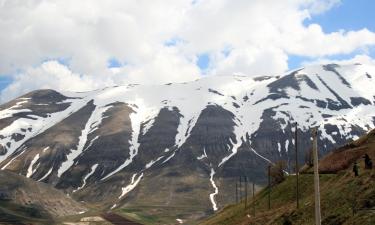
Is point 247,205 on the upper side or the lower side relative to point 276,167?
lower

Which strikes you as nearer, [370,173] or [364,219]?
[364,219]

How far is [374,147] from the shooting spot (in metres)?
95.8

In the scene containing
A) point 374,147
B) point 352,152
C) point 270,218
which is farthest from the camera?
point 352,152

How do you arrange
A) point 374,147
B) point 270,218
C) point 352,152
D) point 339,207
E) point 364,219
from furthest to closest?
point 352,152 → point 374,147 → point 270,218 → point 339,207 → point 364,219

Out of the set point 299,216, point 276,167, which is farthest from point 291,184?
point 299,216

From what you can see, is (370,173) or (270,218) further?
(270,218)

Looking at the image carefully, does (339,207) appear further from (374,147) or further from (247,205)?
(247,205)

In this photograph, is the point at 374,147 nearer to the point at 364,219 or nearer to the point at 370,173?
the point at 370,173

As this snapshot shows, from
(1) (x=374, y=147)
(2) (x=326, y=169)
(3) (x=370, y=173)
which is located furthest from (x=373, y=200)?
(2) (x=326, y=169)

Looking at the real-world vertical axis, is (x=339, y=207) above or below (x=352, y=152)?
below

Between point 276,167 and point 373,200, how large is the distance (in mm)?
70581

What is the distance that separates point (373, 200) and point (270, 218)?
26664 mm

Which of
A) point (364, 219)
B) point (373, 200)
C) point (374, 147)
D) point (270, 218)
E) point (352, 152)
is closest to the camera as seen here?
point (364, 219)

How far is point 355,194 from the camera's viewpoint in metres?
61.5
